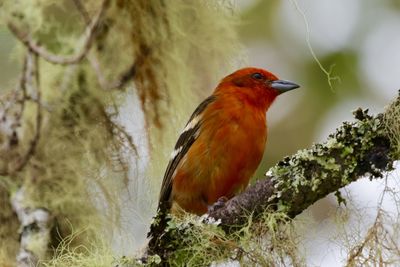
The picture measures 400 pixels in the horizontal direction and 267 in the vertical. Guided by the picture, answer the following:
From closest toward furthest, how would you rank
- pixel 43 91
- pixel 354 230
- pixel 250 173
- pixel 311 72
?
pixel 354 230, pixel 43 91, pixel 250 173, pixel 311 72

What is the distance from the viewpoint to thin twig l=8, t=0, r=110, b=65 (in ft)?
13.6

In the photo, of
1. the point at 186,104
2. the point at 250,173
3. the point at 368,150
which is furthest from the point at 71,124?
the point at 368,150

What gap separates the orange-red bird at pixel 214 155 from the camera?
4875 millimetres

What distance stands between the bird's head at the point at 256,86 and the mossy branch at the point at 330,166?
2063 millimetres

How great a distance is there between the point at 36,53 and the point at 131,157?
67 cm

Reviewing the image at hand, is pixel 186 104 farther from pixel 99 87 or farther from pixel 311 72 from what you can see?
pixel 311 72

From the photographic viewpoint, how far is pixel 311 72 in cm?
677

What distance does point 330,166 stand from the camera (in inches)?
124

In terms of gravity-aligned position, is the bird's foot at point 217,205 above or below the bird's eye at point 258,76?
below

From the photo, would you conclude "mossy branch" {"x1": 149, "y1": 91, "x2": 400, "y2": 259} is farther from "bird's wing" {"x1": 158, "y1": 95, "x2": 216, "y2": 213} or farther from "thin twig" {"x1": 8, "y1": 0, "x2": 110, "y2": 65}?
"bird's wing" {"x1": 158, "y1": 95, "x2": 216, "y2": 213}

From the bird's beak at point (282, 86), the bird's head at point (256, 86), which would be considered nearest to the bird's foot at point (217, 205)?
the bird's head at point (256, 86)

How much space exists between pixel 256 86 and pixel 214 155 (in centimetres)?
74

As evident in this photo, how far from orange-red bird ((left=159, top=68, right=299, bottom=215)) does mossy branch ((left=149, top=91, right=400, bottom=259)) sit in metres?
1.51

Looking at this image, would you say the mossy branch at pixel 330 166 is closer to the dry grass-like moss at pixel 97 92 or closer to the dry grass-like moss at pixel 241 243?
the dry grass-like moss at pixel 241 243
